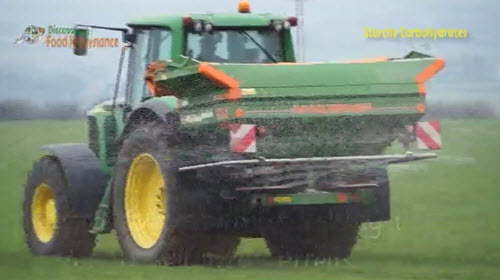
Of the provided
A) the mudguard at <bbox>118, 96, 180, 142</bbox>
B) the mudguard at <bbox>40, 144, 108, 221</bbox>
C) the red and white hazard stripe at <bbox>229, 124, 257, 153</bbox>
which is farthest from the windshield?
the mudguard at <bbox>40, 144, 108, 221</bbox>

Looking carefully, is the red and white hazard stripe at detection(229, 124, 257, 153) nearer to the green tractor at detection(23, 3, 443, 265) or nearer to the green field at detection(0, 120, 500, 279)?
the green tractor at detection(23, 3, 443, 265)

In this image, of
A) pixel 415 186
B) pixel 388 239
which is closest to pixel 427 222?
pixel 388 239

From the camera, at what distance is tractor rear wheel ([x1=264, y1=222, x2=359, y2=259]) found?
13.4 m

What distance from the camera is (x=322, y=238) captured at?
44.2ft

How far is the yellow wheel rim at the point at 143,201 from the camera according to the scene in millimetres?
12750

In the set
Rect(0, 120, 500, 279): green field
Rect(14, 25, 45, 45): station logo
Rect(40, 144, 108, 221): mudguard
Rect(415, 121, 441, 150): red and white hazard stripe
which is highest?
Rect(14, 25, 45, 45): station logo

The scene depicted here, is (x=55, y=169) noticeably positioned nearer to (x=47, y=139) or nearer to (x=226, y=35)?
(x=226, y=35)

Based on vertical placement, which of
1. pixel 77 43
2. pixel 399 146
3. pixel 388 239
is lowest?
pixel 388 239

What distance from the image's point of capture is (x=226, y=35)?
13070mm

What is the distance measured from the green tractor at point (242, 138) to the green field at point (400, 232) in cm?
35

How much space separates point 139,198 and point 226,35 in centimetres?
147

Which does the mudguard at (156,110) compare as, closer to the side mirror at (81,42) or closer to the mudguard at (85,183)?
the side mirror at (81,42)

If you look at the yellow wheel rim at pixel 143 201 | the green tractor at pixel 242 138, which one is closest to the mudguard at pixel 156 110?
the green tractor at pixel 242 138

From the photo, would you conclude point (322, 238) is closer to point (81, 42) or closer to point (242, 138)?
point (242, 138)
